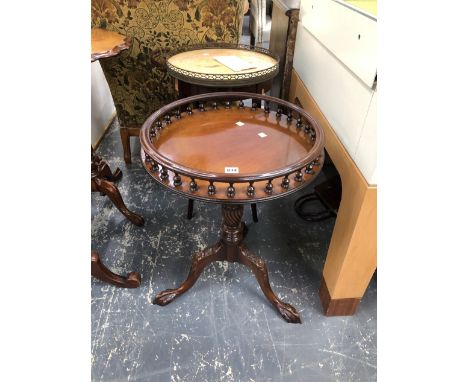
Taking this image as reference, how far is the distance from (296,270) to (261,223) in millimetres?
345

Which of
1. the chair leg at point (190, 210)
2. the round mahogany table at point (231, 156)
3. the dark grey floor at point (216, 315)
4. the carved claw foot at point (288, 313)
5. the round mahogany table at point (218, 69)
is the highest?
the round mahogany table at point (218, 69)

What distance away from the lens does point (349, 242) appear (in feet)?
3.55

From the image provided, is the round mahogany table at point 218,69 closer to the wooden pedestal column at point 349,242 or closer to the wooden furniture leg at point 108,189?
the wooden pedestal column at point 349,242

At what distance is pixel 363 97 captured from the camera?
0.98 meters

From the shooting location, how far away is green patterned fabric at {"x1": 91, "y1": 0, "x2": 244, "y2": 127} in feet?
5.47

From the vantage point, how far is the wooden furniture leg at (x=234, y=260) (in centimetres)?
123

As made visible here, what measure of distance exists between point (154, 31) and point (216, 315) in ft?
4.73

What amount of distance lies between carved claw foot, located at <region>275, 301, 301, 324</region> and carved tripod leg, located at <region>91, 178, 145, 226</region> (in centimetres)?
82

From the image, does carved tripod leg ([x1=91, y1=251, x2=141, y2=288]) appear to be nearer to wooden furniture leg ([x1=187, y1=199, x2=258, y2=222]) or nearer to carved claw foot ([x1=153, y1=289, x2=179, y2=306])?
carved claw foot ([x1=153, y1=289, x2=179, y2=306])

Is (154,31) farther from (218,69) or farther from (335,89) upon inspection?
(335,89)

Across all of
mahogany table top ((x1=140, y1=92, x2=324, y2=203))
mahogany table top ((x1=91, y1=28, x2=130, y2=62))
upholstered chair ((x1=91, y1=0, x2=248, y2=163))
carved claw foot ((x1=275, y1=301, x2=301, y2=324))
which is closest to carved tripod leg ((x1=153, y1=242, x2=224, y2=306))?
carved claw foot ((x1=275, y1=301, x2=301, y2=324))

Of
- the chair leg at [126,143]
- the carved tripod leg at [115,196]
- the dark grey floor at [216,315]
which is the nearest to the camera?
the dark grey floor at [216,315]

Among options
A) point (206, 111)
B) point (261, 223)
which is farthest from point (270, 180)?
point (261, 223)

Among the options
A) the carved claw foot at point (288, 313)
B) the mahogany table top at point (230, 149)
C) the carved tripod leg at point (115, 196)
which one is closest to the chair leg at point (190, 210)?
the carved tripod leg at point (115, 196)
